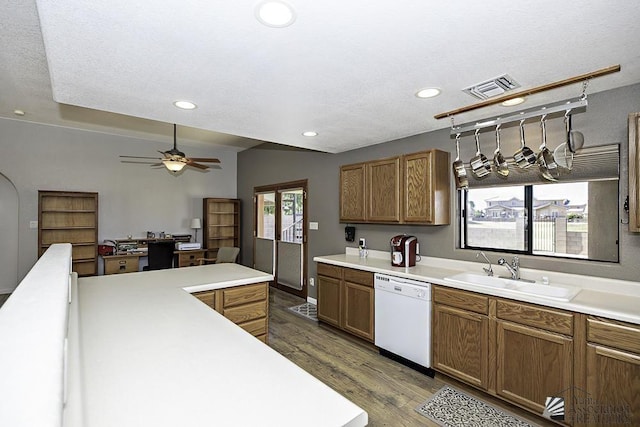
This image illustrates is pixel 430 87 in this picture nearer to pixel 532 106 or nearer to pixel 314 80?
pixel 314 80

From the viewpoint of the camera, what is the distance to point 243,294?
257 cm

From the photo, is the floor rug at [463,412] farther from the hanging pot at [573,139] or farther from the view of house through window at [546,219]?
the hanging pot at [573,139]

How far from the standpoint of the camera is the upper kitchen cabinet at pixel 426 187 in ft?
10.4

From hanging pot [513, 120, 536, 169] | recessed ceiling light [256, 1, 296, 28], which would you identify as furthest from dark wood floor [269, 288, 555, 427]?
recessed ceiling light [256, 1, 296, 28]

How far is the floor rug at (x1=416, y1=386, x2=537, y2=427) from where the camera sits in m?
2.19

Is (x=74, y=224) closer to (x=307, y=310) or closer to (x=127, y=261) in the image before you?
(x=127, y=261)

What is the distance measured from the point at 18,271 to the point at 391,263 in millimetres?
5886

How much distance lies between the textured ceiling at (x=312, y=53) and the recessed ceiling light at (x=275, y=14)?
3 centimetres

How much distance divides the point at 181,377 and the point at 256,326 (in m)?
1.66

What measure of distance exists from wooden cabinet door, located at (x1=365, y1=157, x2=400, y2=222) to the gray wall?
29 cm

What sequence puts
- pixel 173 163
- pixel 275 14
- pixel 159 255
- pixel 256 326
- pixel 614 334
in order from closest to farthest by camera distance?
pixel 275 14
pixel 614 334
pixel 256 326
pixel 173 163
pixel 159 255

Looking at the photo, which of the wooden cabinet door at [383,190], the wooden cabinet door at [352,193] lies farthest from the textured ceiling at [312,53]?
the wooden cabinet door at [352,193]

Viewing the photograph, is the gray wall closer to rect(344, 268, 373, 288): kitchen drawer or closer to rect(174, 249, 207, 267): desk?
rect(344, 268, 373, 288): kitchen drawer

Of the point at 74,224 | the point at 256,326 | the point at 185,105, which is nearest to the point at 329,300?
the point at 256,326
